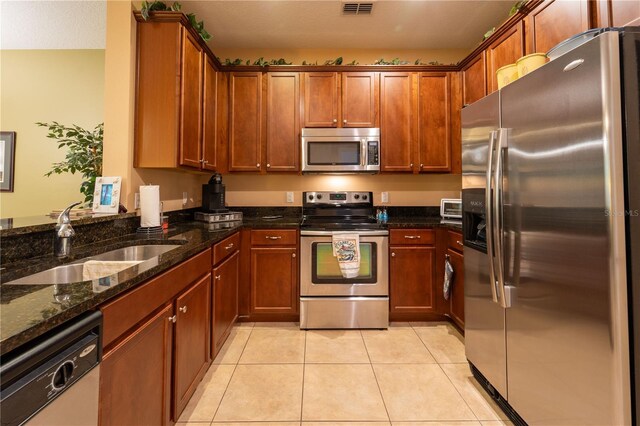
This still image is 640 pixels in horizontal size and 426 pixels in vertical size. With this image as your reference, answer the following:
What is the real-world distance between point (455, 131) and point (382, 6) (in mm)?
1396

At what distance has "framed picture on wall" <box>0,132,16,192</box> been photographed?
3406 millimetres

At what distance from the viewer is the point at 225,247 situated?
2.33 meters

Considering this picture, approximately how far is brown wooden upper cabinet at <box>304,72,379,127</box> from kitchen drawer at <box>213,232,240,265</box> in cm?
141

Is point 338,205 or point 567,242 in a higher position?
point 338,205

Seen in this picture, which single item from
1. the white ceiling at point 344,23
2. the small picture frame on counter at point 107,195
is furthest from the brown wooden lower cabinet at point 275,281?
the white ceiling at point 344,23

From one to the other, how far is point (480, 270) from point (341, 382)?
1132mm

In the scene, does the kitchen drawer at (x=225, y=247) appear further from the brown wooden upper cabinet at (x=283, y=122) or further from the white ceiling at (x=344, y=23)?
the white ceiling at (x=344, y=23)

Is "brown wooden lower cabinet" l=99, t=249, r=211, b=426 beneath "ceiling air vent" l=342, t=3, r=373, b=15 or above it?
beneath

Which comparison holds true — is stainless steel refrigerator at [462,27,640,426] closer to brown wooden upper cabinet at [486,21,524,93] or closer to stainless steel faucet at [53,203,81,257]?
→ brown wooden upper cabinet at [486,21,524,93]

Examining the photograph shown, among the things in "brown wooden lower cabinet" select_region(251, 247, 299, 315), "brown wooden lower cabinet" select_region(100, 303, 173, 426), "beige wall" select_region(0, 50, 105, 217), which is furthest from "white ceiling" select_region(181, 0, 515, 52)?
"brown wooden lower cabinet" select_region(100, 303, 173, 426)

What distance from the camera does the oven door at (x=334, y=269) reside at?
109 inches

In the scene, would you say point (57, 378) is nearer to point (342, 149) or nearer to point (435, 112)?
point (342, 149)

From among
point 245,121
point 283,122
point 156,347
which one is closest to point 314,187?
point 283,122

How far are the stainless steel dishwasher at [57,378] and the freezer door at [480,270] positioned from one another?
1767 mm
